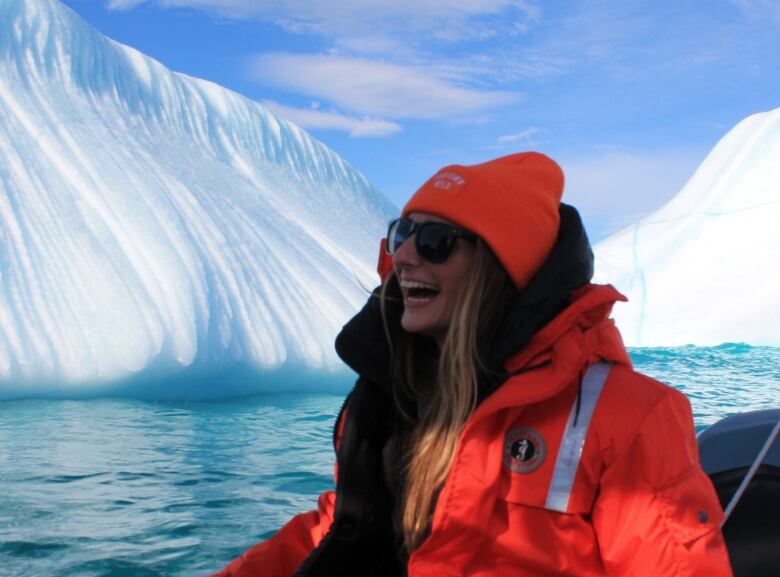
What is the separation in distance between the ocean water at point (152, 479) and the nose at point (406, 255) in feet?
7.18

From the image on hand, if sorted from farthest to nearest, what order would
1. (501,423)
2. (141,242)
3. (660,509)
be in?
1. (141,242)
2. (501,423)
3. (660,509)

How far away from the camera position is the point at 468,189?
129 centimetres

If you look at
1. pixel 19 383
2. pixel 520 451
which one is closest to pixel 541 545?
pixel 520 451

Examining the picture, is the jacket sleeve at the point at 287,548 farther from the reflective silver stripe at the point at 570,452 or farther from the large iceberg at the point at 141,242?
the large iceberg at the point at 141,242

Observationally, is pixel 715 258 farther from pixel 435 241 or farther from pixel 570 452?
pixel 570 452

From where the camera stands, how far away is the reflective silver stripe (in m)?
1.14

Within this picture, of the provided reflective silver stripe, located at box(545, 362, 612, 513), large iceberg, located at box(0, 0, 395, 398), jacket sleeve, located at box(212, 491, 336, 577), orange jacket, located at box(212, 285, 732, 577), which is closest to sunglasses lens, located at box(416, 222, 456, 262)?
orange jacket, located at box(212, 285, 732, 577)

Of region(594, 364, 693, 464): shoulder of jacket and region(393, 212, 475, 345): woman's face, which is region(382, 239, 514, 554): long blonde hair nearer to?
region(393, 212, 475, 345): woman's face

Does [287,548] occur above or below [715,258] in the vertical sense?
below

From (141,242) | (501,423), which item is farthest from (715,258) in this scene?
(501,423)

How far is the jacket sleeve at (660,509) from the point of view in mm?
1075

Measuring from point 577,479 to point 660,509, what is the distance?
102mm

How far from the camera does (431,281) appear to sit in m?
1.34

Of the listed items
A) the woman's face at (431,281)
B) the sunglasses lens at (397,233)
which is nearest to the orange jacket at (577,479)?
the woman's face at (431,281)
